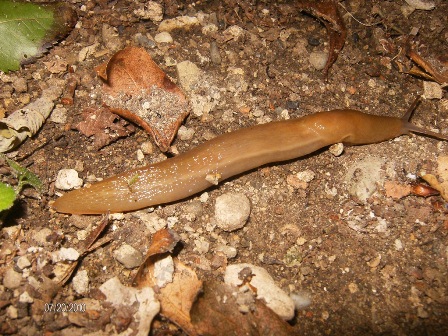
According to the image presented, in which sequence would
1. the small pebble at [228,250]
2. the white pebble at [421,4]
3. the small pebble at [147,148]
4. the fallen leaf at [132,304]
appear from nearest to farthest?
the fallen leaf at [132,304], the small pebble at [228,250], the small pebble at [147,148], the white pebble at [421,4]

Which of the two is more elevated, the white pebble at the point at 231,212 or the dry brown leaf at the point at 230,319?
the white pebble at the point at 231,212

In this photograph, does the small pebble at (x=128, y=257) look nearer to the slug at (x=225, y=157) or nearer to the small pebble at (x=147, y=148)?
the slug at (x=225, y=157)

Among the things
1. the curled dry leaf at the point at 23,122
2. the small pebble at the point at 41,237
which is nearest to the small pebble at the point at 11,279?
the small pebble at the point at 41,237

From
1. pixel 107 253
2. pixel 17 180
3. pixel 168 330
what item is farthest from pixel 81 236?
pixel 168 330

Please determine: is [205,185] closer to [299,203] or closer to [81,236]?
[299,203]

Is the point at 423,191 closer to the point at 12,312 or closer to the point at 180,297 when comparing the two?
the point at 180,297
